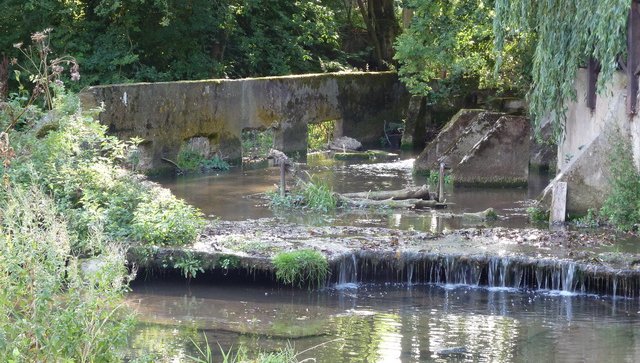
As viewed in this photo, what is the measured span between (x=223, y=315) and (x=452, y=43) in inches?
577

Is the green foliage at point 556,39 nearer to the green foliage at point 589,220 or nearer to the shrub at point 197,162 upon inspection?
the green foliage at point 589,220

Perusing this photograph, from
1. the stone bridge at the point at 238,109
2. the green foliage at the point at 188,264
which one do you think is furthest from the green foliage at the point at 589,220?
the stone bridge at the point at 238,109

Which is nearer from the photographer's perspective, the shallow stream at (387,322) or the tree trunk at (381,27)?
the shallow stream at (387,322)

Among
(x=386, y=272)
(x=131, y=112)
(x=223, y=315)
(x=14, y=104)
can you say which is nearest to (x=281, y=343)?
(x=223, y=315)

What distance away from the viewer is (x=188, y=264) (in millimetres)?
13344

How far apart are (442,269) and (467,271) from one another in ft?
1.06

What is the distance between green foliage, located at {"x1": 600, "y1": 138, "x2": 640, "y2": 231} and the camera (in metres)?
15.5

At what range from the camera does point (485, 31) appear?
2377 centimetres

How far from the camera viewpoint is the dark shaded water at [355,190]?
1719 centimetres

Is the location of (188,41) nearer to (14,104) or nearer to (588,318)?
(14,104)

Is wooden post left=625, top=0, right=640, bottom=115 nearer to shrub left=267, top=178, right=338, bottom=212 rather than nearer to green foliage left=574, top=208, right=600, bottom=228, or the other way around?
green foliage left=574, top=208, right=600, bottom=228

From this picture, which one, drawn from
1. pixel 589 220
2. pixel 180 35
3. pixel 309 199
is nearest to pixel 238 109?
pixel 180 35

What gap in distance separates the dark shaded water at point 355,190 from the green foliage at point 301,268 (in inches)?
128

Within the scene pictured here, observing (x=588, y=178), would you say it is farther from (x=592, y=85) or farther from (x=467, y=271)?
(x=467, y=271)
